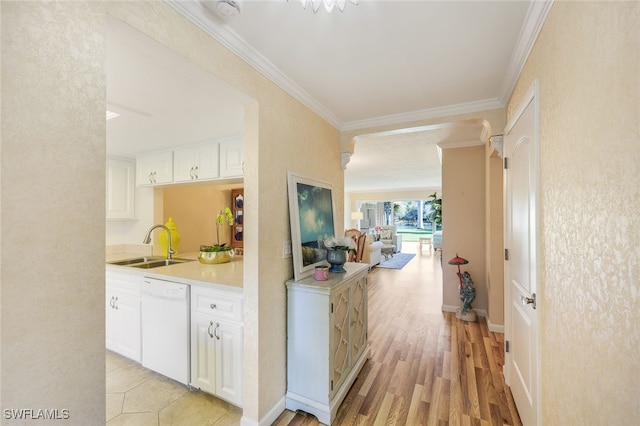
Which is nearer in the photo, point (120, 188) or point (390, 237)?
point (120, 188)

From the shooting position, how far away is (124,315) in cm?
236

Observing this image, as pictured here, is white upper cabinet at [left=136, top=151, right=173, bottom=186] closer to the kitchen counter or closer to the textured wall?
the kitchen counter

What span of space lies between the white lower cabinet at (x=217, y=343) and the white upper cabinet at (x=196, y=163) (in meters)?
1.29

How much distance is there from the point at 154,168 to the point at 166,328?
1959 mm

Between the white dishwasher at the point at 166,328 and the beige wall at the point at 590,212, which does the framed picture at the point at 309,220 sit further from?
the beige wall at the point at 590,212

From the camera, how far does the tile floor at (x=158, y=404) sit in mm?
1813

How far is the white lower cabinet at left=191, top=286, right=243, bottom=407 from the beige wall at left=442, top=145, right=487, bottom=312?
3.21 meters

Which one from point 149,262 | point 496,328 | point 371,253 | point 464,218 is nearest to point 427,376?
point 496,328

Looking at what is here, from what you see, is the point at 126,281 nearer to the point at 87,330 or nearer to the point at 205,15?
the point at 87,330

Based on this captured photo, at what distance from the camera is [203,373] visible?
1.97 m

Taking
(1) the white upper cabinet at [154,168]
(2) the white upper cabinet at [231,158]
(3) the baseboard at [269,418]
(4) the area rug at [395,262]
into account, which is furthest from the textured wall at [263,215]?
(4) the area rug at [395,262]

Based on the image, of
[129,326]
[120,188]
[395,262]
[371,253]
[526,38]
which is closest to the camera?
[526,38]

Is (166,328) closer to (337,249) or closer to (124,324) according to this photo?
(124,324)

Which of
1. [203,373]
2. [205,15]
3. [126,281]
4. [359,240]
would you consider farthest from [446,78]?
[359,240]
